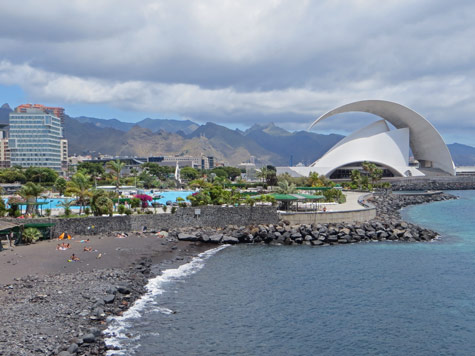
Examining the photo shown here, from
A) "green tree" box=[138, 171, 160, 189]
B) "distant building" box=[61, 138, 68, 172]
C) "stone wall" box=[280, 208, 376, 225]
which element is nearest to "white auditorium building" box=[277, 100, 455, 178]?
"green tree" box=[138, 171, 160, 189]

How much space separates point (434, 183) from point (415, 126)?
12.0 m

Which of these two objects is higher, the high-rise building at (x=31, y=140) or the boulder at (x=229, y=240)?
the high-rise building at (x=31, y=140)

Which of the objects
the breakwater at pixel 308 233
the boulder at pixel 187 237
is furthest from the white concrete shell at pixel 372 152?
the boulder at pixel 187 237

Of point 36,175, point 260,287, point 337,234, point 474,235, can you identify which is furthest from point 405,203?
point 36,175

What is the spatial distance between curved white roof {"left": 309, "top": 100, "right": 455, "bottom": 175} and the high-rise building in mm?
93593

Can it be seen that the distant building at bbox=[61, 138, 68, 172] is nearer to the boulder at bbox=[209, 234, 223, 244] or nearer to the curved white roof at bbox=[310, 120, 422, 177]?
the curved white roof at bbox=[310, 120, 422, 177]

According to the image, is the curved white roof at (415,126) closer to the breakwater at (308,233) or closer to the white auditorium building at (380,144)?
the white auditorium building at (380,144)

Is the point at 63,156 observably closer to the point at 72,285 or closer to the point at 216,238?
the point at 216,238

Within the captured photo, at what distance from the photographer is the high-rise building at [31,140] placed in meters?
140

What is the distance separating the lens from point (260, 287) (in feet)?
65.3

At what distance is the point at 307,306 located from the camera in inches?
685

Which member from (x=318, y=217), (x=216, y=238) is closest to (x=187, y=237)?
(x=216, y=238)

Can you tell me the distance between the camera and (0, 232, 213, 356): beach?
12.9 meters

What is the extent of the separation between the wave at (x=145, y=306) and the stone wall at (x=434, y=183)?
219 feet
